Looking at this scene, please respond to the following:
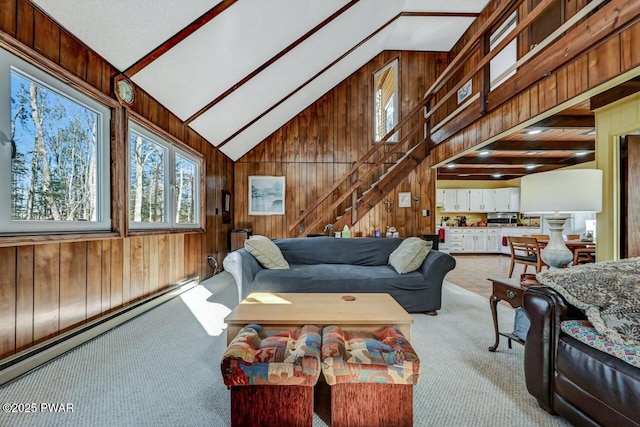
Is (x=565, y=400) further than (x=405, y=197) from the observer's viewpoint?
No

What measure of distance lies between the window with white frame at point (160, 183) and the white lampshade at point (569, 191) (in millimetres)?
3552

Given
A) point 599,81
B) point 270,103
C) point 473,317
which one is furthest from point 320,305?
point 270,103

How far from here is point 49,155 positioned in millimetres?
2096

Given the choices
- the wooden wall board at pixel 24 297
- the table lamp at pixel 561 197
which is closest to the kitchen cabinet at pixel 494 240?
the table lamp at pixel 561 197

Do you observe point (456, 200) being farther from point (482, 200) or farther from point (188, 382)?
point (188, 382)

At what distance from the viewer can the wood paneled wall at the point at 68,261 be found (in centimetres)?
176

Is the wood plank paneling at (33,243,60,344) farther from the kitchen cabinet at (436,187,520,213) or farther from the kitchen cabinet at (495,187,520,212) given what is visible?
the kitchen cabinet at (495,187,520,212)

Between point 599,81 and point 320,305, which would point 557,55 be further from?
point 320,305

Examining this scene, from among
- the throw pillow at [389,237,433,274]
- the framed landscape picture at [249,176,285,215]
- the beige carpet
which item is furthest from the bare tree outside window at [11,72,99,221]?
the framed landscape picture at [249,176,285,215]

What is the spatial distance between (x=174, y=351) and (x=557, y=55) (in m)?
4.26

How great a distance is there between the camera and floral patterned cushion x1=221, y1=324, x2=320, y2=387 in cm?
124

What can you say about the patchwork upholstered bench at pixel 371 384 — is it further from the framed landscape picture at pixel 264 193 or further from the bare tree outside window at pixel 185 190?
the framed landscape picture at pixel 264 193

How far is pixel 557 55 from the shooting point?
2715mm

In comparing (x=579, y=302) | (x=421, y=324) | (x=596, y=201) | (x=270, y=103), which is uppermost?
(x=270, y=103)
